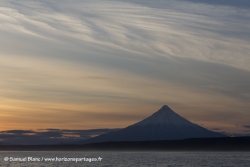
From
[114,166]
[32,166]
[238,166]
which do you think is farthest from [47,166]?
[238,166]

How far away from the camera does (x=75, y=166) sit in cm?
9312

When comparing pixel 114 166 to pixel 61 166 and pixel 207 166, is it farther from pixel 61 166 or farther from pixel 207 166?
pixel 207 166

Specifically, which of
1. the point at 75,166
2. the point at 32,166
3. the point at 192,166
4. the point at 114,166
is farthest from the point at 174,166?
the point at 32,166

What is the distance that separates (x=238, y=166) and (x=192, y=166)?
22.5 ft

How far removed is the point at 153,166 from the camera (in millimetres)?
91500

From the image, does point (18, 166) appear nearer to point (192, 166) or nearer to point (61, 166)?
point (61, 166)

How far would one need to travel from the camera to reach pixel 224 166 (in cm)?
9200

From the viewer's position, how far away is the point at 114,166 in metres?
91.4

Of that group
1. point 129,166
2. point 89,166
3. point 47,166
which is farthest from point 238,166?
point 47,166

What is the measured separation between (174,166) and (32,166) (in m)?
21.4

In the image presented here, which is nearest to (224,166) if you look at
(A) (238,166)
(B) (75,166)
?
(A) (238,166)

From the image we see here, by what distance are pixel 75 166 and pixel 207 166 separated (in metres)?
20.0

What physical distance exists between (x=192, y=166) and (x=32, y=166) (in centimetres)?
2410

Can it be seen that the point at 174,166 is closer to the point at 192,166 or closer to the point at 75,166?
the point at 192,166
